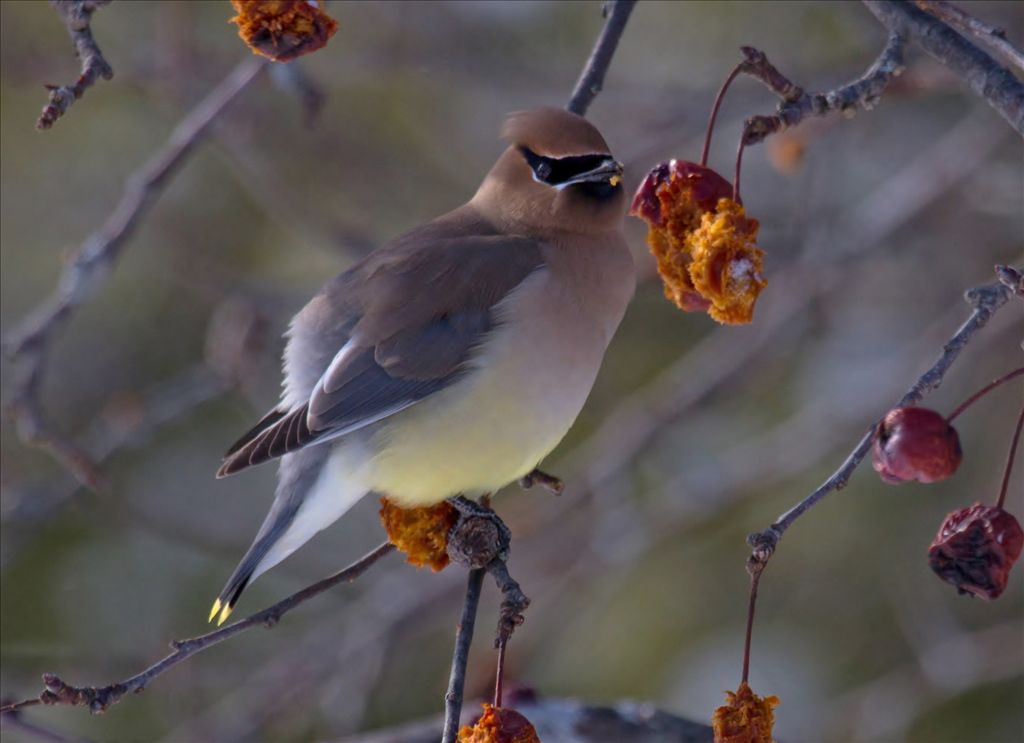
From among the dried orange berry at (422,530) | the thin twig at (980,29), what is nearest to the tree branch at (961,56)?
the thin twig at (980,29)

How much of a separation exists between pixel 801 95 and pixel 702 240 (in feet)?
1.02

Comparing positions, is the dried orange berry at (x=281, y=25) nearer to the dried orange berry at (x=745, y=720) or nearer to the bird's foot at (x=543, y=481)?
the bird's foot at (x=543, y=481)

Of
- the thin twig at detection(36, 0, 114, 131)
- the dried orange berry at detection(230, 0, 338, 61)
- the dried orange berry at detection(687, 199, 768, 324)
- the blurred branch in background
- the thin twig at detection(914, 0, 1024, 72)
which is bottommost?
the thin twig at detection(914, 0, 1024, 72)

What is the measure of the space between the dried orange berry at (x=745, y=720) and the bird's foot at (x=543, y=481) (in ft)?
3.67

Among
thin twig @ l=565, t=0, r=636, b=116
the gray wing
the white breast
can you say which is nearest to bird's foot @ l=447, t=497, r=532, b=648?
the white breast

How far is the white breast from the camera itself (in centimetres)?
339

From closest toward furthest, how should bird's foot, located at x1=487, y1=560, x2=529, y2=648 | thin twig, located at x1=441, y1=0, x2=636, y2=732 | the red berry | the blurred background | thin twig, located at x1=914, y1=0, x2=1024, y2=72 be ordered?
thin twig, located at x1=914, y1=0, x2=1024, y2=72, thin twig, located at x1=441, y1=0, x2=636, y2=732, bird's foot, located at x1=487, y1=560, x2=529, y2=648, the red berry, the blurred background

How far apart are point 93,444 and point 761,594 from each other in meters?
2.51

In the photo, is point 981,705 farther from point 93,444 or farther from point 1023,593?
point 93,444

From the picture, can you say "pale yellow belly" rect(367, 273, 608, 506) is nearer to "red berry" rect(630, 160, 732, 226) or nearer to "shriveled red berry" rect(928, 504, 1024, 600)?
"red berry" rect(630, 160, 732, 226)

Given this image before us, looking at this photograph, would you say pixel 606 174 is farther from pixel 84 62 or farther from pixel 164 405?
pixel 164 405

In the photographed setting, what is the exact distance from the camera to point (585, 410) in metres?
5.92

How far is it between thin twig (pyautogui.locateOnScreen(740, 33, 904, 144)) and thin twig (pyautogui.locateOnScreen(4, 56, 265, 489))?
129cm

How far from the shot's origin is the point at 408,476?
3396mm
